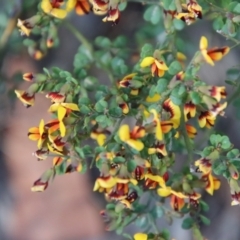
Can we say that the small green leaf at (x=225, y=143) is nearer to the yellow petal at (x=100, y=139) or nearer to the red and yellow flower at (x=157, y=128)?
the red and yellow flower at (x=157, y=128)

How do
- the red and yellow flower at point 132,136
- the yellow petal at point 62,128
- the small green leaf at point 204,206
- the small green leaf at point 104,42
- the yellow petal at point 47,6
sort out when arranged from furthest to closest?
the small green leaf at point 104,42, the small green leaf at point 204,206, the yellow petal at point 47,6, the yellow petal at point 62,128, the red and yellow flower at point 132,136

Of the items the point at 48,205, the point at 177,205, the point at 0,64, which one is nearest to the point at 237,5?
the point at 177,205

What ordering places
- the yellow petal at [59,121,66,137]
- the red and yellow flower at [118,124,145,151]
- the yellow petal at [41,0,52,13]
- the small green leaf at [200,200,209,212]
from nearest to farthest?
the red and yellow flower at [118,124,145,151], the yellow petal at [59,121,66,137], the yellow petal at [41,0,52,13], the small green leaf at [200,200,209,212]

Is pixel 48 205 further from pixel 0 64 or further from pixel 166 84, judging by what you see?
pixel 166 84

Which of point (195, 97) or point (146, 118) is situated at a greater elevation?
point (195, 97)

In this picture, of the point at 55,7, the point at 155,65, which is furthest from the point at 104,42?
the point at 155,65

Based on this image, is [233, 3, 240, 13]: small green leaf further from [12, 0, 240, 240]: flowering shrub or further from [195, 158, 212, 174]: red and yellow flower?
[195, 158, 212, 174]: red and yellow flower

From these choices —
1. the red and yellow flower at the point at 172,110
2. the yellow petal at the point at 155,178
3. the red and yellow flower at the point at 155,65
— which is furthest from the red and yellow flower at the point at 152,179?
the red and yellow flower at the point at 155,65

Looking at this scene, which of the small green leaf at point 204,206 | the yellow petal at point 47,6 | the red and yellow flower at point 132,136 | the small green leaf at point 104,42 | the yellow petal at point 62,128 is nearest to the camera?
the red and yellow flower at point 132,136

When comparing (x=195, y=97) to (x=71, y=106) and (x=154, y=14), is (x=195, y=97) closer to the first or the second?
(x=71, y=106)

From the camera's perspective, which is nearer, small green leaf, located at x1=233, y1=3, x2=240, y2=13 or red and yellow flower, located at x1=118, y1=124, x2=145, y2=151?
red and yellow flower, located at x1=118, y1=124, x2=145, y2=151

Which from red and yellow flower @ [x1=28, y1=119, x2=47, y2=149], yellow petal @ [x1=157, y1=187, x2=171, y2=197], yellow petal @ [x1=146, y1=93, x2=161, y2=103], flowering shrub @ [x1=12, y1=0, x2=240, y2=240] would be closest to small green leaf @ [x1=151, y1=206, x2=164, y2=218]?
flowering shrub @ [x1=12, y1=0, x2=240, y2=240]

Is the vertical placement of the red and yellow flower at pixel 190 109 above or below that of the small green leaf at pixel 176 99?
below

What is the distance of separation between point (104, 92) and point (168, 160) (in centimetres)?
24
